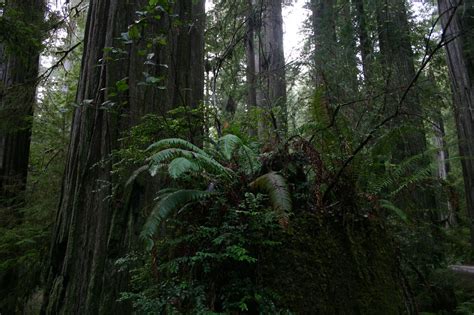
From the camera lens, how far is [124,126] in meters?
4.18

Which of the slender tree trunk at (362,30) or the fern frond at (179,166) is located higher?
the slender tree trunk at (362,30)

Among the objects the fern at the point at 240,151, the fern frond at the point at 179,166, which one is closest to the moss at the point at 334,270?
the fern at the point at 240,151

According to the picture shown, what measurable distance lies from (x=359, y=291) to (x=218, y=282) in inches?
41.4

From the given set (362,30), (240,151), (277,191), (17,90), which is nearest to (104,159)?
(240,151)

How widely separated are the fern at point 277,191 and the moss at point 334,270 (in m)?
0.17

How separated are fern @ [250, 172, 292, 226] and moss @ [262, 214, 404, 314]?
0.17m

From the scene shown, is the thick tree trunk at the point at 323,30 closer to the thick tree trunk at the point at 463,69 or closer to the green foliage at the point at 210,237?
the thick tree trunk at the point at 463,69

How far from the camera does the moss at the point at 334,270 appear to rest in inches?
102

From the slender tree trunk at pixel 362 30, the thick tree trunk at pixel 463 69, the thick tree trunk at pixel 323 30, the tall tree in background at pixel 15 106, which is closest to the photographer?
the tall tree in background at pixel 15 106

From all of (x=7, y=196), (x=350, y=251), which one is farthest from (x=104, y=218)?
(x=7, y=196)

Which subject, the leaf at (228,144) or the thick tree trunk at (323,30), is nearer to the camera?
the leaf at (228,144)

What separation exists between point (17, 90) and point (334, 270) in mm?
7174

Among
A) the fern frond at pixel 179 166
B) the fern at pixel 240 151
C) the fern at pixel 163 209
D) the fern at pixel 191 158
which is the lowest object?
the fern at pixel 163 209

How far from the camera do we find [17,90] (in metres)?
7.50
